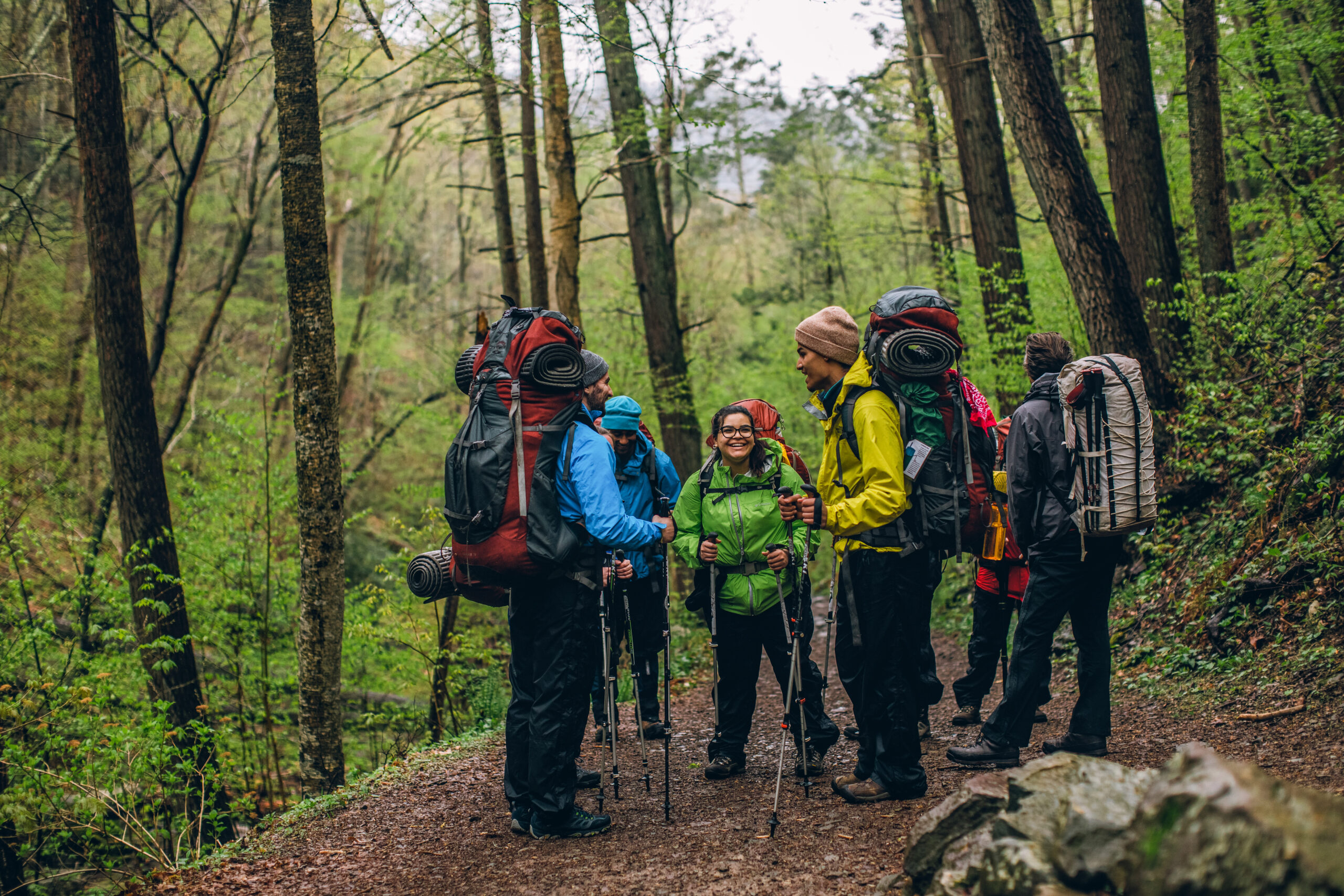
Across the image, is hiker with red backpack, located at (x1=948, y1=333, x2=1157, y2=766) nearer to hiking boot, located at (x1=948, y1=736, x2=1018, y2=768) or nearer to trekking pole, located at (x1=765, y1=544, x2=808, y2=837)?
hiking boot, located at (x1=948, y1=736, x2=1018, y2=768)

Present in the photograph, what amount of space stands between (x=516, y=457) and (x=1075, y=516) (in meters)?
2.77

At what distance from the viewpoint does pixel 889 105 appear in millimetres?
16562

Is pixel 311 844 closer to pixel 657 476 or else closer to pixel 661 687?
pixel 657 476

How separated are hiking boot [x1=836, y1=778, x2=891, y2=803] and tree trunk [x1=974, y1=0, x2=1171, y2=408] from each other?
532cm

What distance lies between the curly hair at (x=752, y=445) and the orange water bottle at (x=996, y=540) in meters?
1.58

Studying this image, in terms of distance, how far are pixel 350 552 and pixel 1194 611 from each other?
54.5 feet

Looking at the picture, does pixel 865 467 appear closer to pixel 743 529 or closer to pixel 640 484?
pixel 743 529

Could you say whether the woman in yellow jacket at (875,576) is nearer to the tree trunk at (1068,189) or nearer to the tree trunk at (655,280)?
the tree trunk at (1068,189)

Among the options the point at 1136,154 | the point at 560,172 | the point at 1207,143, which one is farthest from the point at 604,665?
the point at 1207,143

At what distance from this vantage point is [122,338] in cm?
791

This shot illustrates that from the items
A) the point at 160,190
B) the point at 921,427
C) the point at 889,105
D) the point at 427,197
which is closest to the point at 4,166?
the point at 160,190

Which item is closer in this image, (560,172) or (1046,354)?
(1046,354)

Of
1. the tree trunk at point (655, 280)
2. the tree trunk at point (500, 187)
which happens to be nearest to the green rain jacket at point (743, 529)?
the tree trunk at point (500, 187)

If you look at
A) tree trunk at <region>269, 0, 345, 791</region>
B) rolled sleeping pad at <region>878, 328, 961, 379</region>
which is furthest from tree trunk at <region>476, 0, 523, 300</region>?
rolled sleeping pad at <region>878, 328, 961, 379</region>
